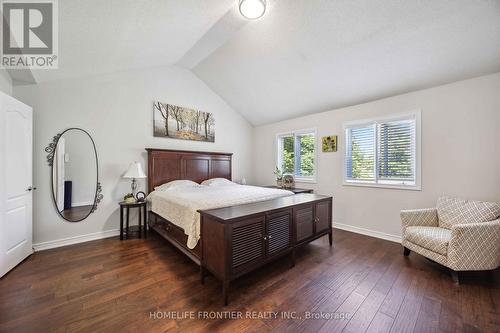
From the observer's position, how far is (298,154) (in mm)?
4785

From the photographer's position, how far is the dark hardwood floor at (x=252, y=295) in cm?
156

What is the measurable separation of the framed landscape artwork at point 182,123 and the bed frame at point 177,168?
0.39 meters

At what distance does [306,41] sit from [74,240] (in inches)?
180

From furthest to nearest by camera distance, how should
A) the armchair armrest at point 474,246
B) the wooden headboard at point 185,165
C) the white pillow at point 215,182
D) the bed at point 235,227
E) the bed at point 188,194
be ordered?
the white pillow at point 215,182, the wooden headboard at point 185,165, the bed at point 188,194, the armchair armrest at point 474,246, the bed at point 235,227

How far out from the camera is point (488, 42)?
2240 mm

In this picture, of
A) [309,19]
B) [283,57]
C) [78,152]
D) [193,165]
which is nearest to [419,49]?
[309,19]

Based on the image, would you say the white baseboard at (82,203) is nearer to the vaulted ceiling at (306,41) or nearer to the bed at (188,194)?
the bed at (188,194)

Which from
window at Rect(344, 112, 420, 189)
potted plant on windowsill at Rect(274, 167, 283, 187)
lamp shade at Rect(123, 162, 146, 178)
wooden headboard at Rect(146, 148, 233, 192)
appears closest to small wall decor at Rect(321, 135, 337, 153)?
window at Rect(344, 112, 420, 189)

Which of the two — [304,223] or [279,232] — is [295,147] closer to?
[304,223]

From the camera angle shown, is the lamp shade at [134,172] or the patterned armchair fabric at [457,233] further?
the lamp shade at [134,172]

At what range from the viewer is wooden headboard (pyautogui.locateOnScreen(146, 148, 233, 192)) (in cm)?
379

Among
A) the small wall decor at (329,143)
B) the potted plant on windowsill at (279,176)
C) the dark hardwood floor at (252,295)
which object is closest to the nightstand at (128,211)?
the dark hardwood floor at (252,295)

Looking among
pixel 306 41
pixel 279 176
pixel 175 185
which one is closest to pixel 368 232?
pixel 279 176

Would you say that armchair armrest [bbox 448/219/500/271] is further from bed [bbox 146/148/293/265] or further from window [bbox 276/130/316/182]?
window [bbox 276/130/316/182]
